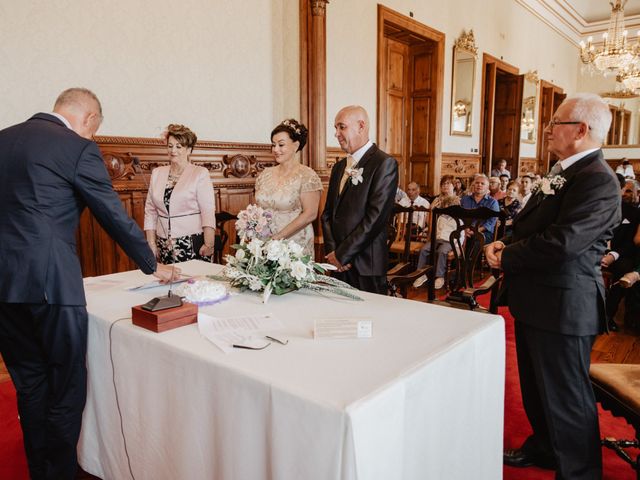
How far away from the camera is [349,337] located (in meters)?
1.55

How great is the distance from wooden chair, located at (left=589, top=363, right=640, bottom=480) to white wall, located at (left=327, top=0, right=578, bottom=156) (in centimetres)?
471

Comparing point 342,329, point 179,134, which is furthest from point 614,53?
point 342,329

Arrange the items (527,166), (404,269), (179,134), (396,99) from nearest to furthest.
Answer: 1. (179,134)
2. (404,269)
3. (396,99)
4. (527,166)

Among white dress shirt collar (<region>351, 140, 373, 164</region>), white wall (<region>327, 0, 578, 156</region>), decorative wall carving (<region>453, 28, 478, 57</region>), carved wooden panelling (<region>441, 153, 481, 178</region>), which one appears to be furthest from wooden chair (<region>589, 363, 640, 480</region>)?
decorative wall carving (<region>453, 28, 478, 57</region>)

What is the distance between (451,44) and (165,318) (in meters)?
8.18

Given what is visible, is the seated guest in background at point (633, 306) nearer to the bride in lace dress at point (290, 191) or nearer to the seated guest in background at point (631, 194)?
the seated guest in background at point (631, 194)

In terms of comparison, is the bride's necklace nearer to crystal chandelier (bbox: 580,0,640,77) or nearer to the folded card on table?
the folded card on table

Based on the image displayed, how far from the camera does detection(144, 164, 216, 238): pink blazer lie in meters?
3.12

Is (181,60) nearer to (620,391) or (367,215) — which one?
(367,215)

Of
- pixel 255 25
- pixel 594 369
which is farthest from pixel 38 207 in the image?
pixel 255 25

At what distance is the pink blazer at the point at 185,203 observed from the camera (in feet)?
10.2

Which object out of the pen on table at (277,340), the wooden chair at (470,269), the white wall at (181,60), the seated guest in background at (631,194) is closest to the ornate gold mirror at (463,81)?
the white wall at (181,60)

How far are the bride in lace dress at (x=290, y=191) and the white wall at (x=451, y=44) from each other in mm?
3109

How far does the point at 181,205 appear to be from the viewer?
3.13m
